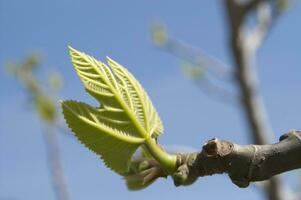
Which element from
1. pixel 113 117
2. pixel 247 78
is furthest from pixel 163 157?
pixel 247 78

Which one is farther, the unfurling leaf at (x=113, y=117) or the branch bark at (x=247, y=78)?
the branch bark at (x=247, y=78)

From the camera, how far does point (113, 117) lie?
0.55 metres

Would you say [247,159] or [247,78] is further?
[247,78]

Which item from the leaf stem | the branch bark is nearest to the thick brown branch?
the leaf stem

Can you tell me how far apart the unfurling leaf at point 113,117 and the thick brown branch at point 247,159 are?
0.04 metres

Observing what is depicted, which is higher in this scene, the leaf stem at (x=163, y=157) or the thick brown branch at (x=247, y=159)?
the leaf stem at (x=163, y=157)

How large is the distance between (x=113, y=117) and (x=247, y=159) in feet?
0.45

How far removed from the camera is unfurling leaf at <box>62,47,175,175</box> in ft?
1.74

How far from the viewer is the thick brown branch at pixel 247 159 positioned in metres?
0.49

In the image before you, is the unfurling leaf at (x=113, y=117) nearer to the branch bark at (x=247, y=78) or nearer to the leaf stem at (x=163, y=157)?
the leaf stem at (x=163, y=157)

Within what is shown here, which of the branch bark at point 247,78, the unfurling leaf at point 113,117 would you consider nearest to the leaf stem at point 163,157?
the unfurling leaf at point 113,117

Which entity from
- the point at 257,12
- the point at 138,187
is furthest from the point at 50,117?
the point at 138,187

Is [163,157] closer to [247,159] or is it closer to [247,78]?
[247,159]

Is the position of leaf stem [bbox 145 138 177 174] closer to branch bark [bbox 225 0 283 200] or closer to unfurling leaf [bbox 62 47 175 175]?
unfurling leaf [bbox 62 47 175 175]
